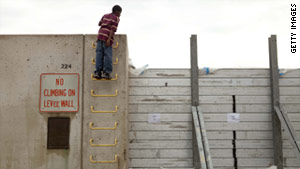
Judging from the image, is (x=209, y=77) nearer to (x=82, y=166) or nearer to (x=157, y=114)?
(x=157, y=114)

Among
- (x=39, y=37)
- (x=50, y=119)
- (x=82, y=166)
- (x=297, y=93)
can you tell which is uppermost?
(x=39, y=37)

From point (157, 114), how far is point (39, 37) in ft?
9.92

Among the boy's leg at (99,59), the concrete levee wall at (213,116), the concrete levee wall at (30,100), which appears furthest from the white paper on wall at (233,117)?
the concrete levee wall at (30,100)

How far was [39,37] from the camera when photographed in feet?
19.9

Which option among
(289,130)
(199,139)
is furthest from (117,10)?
(289,130)

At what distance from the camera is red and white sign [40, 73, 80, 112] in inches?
231

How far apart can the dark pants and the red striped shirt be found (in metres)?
0.12

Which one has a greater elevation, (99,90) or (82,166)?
(99,90)

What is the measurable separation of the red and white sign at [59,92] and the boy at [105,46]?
1.88 ft

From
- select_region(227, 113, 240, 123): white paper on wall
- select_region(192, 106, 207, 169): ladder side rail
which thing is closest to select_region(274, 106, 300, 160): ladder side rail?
select_region(227, 113, 240, 123): white paper on wall

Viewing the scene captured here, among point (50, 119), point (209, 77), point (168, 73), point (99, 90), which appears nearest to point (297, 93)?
point (209, 77)

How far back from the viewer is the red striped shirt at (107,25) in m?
5.73

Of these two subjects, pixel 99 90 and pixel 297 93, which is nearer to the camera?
pixel 99 90

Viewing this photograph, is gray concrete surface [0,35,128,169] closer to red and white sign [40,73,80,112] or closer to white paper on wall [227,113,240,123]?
red and white sign [40,73,80,112]
